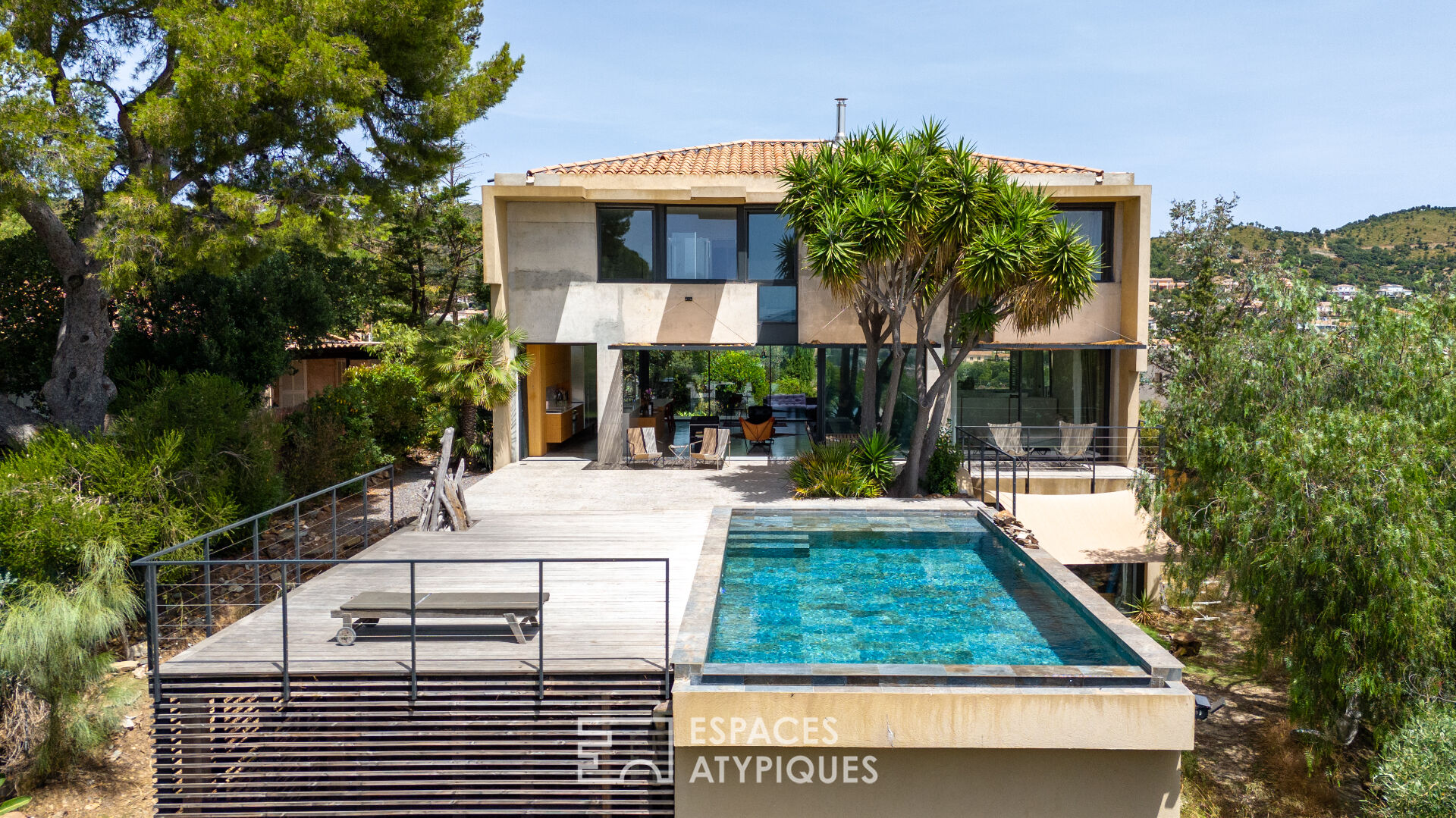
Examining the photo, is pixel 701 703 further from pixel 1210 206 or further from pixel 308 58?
pixel 1210 206

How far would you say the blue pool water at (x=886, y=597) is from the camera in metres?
7.84

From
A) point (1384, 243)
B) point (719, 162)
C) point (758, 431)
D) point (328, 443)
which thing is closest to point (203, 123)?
point (328, 443)

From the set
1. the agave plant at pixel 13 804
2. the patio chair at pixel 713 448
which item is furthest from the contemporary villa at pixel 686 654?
the agave plant at pixel 13 804

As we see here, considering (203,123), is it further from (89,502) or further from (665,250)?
(665,250)

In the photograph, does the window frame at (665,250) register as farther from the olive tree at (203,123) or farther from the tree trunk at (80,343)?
the tree trunk at (80,343)

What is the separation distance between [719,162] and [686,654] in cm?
1555

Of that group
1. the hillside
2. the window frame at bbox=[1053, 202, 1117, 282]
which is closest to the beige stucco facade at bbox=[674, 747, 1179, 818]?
the window frame at bbox=[1053, 202, 1117, 282]

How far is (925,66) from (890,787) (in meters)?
22.0

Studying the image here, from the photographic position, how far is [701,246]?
61.2ft

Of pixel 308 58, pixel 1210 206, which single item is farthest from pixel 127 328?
pixel 1210 206

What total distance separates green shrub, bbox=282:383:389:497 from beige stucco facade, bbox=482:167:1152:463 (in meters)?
2.80

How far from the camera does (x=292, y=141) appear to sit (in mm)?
12406

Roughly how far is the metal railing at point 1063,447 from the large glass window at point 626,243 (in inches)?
307

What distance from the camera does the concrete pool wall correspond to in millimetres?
6414
